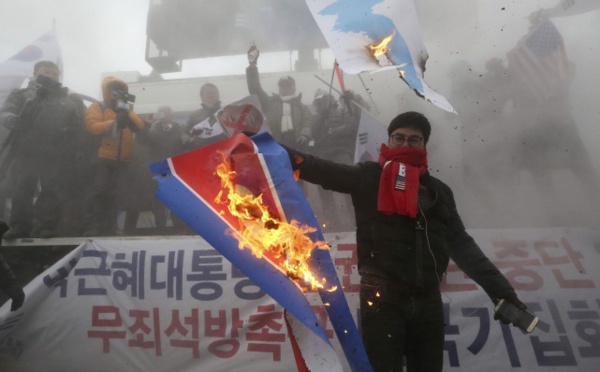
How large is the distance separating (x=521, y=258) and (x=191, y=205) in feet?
8.69

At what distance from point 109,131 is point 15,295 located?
1.71m

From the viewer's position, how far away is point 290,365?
10.6 ft

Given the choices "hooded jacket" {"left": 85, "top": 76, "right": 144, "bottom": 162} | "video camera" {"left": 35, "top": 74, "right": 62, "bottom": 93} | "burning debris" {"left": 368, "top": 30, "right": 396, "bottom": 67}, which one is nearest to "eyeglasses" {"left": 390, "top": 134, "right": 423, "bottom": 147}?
"burning debris" {"left": 368, "top": 30, "right": 396, "bottom": 67}

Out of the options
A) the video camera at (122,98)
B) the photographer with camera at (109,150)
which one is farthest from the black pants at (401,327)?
the video camera at (122,98)

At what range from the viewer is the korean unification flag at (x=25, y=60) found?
17.6 ft

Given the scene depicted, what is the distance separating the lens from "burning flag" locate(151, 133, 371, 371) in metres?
1.68

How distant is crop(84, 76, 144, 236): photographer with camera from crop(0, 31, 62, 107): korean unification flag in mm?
1507

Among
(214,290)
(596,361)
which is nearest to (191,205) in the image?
(214,290)

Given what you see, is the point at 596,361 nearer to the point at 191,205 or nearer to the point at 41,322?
the point at 191,205

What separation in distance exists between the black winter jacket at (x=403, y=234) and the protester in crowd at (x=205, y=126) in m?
2.66

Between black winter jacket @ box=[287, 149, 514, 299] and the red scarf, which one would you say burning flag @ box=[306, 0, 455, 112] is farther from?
black winter jacket @ box=[287, 149, 514, 299]

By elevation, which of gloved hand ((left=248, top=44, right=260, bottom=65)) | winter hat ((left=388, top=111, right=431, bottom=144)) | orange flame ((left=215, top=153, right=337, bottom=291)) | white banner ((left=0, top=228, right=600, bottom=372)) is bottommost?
white banner ((left=0, top=228, right=600, bottom=372))

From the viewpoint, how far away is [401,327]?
1856mm

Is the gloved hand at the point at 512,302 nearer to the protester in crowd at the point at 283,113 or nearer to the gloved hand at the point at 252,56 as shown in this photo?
the protester in crowd at the point at 283,113
